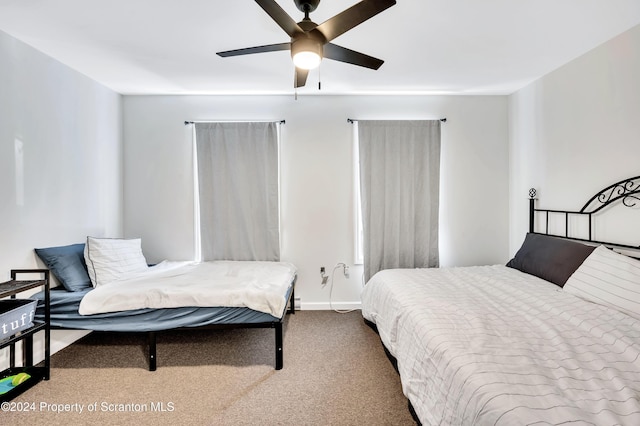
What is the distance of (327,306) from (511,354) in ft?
7.85

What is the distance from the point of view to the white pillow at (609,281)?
6.07 feet

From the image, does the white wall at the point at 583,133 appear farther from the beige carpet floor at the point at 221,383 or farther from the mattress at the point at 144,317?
the mattress at the point at 144,317

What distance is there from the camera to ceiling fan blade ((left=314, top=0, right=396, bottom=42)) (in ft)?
4.58

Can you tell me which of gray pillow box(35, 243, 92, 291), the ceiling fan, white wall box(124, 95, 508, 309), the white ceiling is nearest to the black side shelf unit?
gray pillow box(35, 243, 92, 291)

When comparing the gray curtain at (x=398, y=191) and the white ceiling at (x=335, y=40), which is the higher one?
the white ceiling at (x=335, y=40)

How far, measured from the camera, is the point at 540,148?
123 inches

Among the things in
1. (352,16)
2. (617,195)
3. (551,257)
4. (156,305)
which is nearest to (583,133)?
(617,195)

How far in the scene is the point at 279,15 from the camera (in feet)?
4.93

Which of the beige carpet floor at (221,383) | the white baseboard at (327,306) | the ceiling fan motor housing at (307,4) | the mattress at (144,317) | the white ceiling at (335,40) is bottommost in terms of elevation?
the beige carpet floor at (221,383)

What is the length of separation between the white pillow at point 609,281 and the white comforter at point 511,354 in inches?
3.2

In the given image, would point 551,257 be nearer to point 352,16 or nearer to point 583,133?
point 583,133

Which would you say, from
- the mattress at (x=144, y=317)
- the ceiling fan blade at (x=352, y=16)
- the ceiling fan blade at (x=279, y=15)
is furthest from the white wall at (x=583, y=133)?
the mattress at (x=144, y=317)

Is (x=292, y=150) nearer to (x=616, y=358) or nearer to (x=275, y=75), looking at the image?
(x=275, y=75)

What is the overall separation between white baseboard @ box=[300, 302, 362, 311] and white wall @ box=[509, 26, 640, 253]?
1.99m
